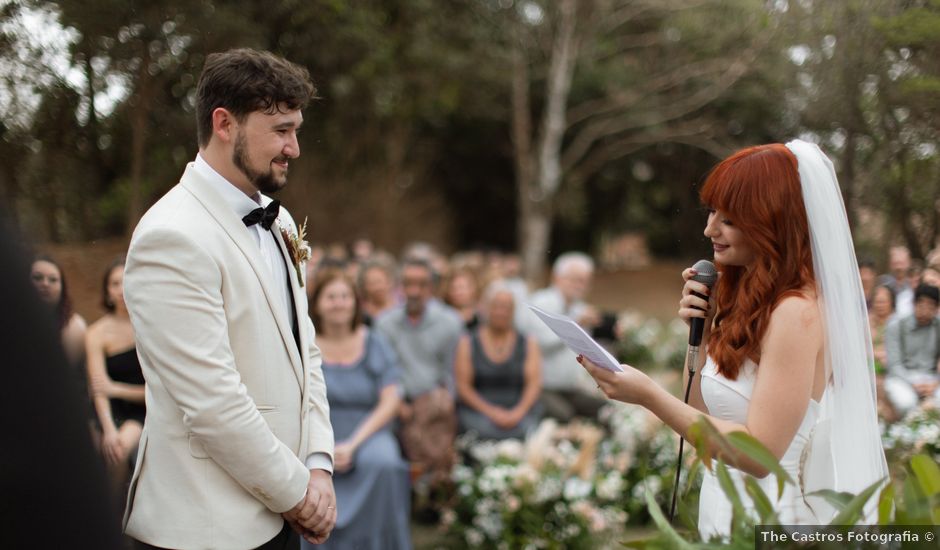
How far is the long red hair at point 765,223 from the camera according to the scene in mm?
2252

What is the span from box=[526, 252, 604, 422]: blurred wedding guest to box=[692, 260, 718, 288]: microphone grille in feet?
14.1

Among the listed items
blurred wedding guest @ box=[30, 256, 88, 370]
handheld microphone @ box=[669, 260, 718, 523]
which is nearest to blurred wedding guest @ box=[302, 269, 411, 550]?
blurred wedding guest @ box=[30, 256, 88, 370]

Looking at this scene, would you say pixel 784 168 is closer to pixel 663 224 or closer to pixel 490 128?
pixel 490 128

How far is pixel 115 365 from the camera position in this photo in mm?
3979

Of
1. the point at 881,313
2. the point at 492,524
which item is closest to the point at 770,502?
the point at 881,313

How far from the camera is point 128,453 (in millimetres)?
3803

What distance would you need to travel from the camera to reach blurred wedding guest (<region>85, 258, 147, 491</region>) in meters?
3.90

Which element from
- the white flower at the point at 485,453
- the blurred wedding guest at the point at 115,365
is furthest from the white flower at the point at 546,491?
the blurred wedding guest at the point at 115,365

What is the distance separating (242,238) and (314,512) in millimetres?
765

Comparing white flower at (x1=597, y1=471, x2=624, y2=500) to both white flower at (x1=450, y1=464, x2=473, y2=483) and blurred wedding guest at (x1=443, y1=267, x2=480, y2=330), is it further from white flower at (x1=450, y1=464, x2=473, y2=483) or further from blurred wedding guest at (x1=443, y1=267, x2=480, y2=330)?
blurred wedding guest at (x1=443, y1=267, x2=480, y2=330)

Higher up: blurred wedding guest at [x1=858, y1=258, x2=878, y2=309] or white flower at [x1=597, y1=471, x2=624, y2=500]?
blurred wedding guest at [x1=858, y1=258, x2=878, y2=309]

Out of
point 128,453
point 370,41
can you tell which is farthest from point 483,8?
point 128,453

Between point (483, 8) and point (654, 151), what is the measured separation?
772 centimetres

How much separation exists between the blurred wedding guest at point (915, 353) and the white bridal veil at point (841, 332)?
1915 mm
